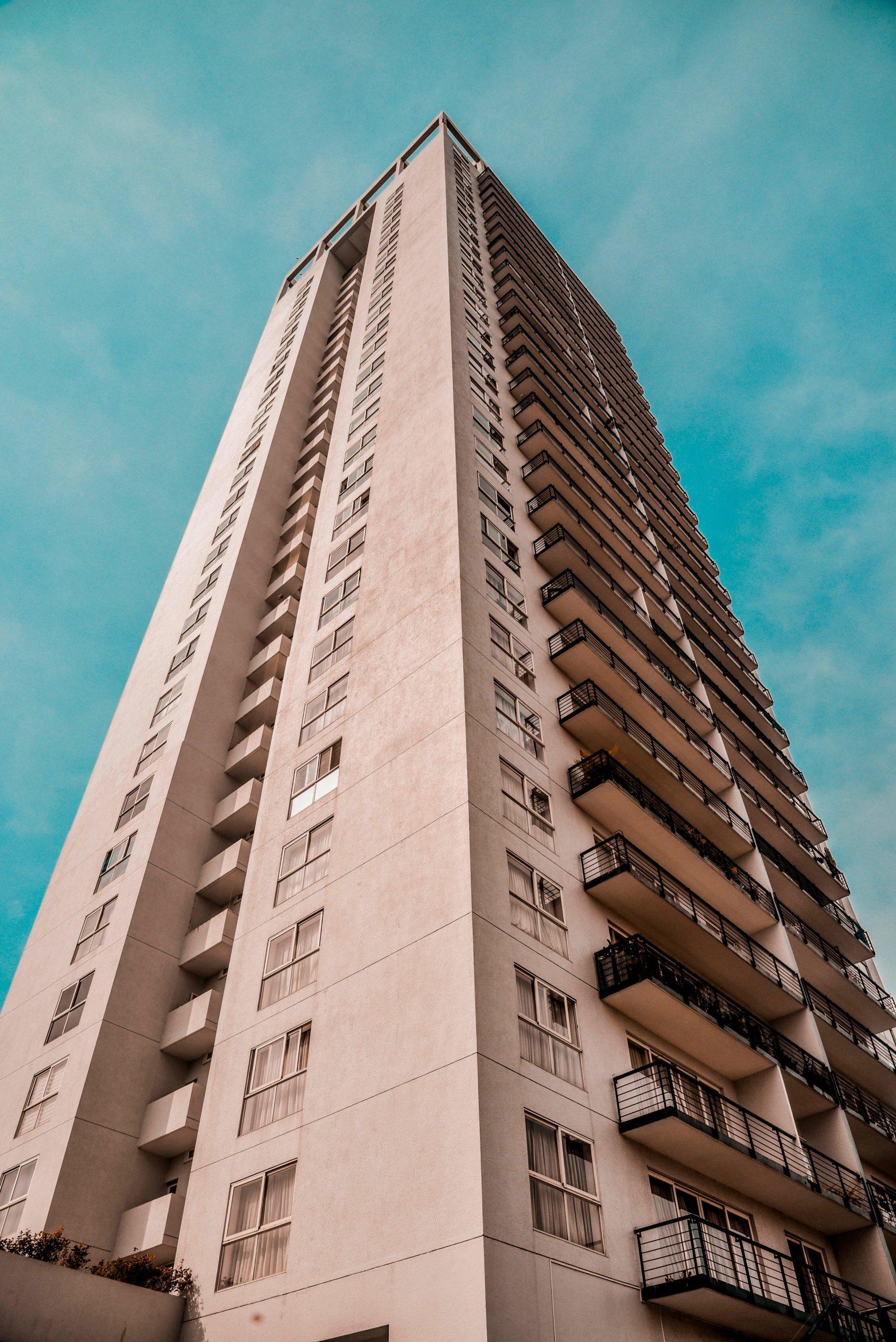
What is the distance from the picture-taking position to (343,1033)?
766 inches

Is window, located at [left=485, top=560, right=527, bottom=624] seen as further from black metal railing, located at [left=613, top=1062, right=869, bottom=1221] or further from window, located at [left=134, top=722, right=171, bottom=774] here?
window, located at [left=134, top=722, right=171, bottom=774]

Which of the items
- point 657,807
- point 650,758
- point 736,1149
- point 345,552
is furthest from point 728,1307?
point 345,552

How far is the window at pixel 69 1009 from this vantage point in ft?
92.4

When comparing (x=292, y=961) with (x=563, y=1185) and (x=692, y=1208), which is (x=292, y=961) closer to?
(x=563, y=1185)

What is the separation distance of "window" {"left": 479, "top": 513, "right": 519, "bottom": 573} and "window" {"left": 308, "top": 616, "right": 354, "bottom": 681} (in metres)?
5.07

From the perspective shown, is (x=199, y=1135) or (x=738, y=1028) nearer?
(x=199, y=1135)

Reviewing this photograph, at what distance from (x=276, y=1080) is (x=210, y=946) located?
9.61m

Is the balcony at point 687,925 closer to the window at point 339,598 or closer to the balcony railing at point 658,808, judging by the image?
the balcony railing at point 658,808

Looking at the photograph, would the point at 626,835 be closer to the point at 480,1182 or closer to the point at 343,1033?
the point at 343,1033

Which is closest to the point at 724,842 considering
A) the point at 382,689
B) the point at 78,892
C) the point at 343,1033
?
the point at 382,689

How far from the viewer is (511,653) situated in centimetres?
2700

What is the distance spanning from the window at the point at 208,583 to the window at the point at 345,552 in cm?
1122

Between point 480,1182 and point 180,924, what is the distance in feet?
60.9

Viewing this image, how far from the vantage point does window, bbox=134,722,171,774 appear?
3641 centimetres
